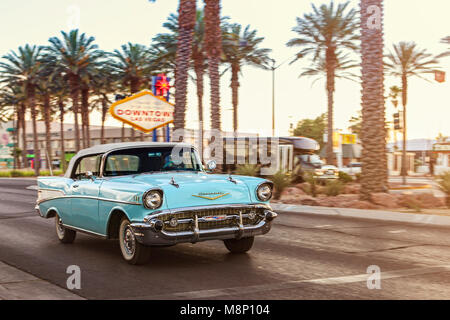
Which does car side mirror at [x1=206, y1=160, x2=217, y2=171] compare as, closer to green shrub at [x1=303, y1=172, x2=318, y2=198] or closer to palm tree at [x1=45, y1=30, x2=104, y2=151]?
green shrub at [x1=303, y1=172, x2=318, y2=198]

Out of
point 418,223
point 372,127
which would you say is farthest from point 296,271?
point 372,127

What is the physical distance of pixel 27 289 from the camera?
228 inches

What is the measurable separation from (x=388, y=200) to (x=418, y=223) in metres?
3.83

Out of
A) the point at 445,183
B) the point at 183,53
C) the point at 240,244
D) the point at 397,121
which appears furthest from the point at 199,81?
the point at 240,244

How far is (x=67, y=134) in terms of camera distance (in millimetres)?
97562

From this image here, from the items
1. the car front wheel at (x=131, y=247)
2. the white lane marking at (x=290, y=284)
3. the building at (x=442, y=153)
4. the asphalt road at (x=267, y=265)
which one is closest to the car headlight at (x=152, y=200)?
the car front wheel at (x=131, y=247)

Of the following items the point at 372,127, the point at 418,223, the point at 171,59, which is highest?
the point at 171,59

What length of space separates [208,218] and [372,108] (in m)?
11.9

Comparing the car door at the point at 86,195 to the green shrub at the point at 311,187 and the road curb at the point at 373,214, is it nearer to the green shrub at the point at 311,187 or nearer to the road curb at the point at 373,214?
the road curb at the point at 373,214

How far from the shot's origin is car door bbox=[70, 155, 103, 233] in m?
7.55

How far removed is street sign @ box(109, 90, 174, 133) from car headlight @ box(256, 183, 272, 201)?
64.3 ft

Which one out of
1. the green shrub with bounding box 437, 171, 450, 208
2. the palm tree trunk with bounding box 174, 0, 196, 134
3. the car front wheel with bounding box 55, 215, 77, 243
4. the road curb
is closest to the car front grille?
the car front wheel with bounding box 55, 215, 77, 243

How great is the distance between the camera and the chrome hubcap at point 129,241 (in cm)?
684
